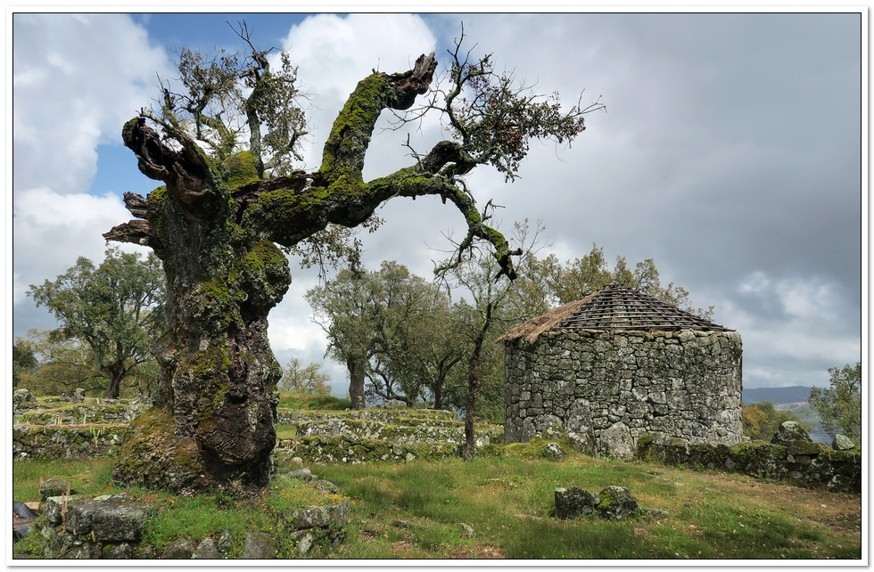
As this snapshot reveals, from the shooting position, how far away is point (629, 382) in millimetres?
16281

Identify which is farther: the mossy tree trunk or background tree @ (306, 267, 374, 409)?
background tree @ (306, 267, 374, 409)

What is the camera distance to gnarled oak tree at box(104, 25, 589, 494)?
23.7 feet

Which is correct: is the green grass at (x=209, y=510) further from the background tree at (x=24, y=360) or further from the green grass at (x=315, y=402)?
the background tree at (x=24, y=360)

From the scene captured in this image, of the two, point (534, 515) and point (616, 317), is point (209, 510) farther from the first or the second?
point (616, 317)

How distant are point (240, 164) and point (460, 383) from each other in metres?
35.2

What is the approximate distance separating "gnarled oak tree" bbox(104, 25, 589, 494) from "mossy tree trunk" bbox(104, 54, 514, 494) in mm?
18

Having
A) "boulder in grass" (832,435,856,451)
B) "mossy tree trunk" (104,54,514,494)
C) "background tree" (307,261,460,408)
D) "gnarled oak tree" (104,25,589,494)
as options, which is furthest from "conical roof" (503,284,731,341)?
"background tree" (307,261,460,408)

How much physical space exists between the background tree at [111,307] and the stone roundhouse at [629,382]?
30204 mm

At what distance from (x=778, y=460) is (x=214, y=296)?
1277cm

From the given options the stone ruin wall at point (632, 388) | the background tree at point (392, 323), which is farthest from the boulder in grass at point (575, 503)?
the background tree at point (392, 323)

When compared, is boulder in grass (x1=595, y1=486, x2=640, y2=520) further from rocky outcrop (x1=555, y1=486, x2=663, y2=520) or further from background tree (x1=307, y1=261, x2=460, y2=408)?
background tree (x1=307, y1=261, x2=460, y2=408)

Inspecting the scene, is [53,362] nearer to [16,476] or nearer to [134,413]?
[134,413]

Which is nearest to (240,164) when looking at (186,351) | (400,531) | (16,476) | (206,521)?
(186,351)

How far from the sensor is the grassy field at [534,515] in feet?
22.8
